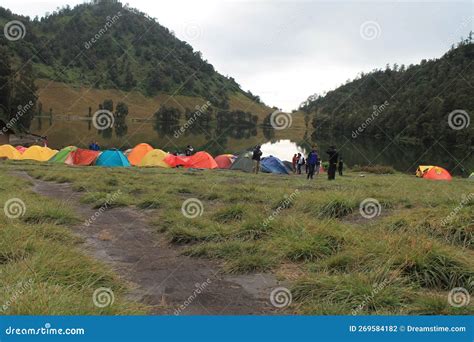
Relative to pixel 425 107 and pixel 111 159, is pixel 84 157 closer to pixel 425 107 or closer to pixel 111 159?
pixel 111 159

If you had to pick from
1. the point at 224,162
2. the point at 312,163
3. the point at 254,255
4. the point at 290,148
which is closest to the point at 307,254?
the point at 254,255

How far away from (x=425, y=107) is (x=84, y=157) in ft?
353

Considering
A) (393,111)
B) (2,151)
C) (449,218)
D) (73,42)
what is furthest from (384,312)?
(73,42)

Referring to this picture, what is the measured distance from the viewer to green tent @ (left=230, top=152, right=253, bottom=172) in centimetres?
3247

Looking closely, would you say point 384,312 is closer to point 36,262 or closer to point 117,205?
point 36,262

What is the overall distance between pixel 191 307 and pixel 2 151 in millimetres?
34640

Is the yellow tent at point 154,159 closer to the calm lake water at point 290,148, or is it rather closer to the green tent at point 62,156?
the calm lake water at point 290,148

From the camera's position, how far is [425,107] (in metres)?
117

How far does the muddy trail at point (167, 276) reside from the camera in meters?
5.28

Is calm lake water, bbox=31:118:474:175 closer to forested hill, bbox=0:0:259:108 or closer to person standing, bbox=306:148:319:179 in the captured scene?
person standing, bbox=306:148:319:179

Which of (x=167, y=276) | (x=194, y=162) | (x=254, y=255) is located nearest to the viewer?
(x=167, y=276)

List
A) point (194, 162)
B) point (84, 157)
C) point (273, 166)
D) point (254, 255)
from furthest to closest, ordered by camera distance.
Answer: point (273, 166) → point (194, 162) → point (84, 157) → point (254, 255)

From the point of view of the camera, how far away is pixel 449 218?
782 cm

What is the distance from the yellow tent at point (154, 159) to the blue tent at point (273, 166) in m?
7.81
